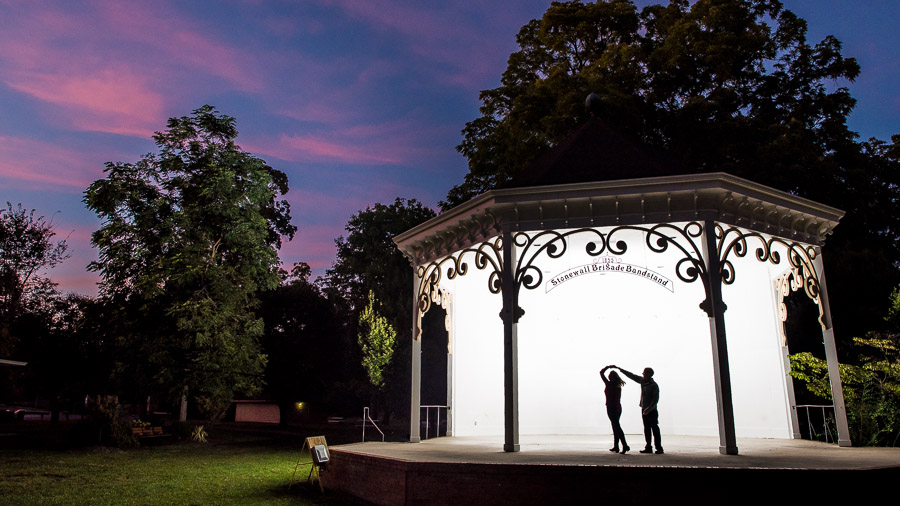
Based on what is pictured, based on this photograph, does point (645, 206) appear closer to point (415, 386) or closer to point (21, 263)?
point (415, 386)

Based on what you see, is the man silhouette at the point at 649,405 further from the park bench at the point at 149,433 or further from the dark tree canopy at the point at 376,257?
the dark tree canopy at the point at 376,257

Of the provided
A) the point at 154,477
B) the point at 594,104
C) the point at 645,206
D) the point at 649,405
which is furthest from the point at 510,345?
the point at 154,477

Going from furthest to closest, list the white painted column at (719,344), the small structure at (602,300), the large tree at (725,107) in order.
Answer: the large tree at (725,107), the small structure at (602,300), the white painted column at (719,344)

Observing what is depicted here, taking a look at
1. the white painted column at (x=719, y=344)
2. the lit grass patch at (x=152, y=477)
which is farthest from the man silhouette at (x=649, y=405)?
the lit grass patch at (x=152, y=477)

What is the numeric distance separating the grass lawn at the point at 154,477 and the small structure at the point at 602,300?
3.54 metres

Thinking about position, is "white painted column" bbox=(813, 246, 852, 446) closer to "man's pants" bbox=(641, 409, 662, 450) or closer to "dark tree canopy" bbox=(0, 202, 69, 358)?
"man's pants" bbox=(641, 409, 662, 450)

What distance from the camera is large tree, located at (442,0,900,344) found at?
1981 centimetres

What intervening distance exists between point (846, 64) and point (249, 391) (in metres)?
27.1

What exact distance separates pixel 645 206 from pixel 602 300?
5095mm

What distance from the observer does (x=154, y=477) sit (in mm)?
14047

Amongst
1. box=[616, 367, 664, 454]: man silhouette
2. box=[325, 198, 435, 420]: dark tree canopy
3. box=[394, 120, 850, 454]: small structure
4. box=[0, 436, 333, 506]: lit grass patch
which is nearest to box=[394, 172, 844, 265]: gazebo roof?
box=[394, 120, 850, 454]: small structure

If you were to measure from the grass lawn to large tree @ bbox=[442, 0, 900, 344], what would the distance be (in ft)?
48.0

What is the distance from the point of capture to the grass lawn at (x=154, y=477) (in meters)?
10.8

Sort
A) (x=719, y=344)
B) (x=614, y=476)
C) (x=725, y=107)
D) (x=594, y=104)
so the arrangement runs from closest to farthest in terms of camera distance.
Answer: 1. (x=614, y=476)
2. (x=719, y=344)
3. (x=594, y=104)
4. (x=725, y=107)
